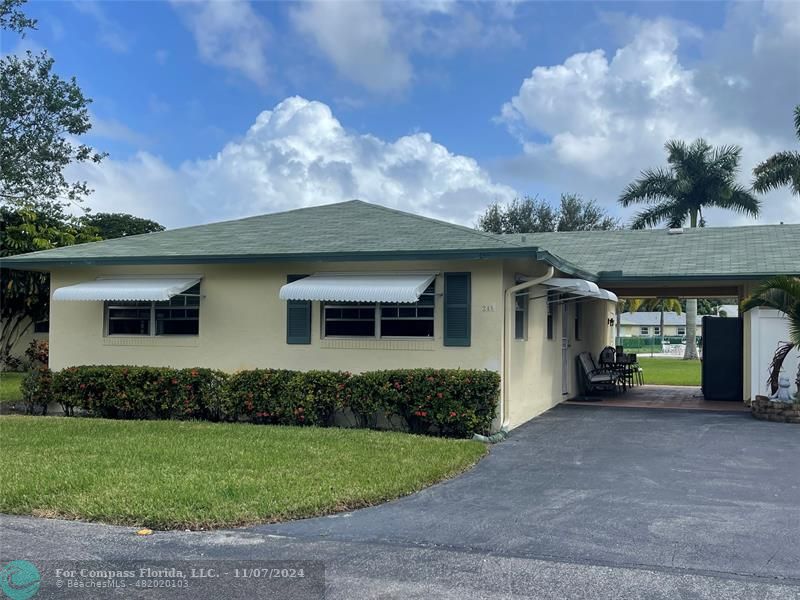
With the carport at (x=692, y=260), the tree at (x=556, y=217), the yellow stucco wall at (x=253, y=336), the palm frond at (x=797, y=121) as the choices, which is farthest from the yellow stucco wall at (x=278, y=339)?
the tree at (x=556, y=217)

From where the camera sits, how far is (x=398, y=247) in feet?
36.2

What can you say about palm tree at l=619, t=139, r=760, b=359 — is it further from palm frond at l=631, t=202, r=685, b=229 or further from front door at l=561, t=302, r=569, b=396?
front door at l=561, t=302, r=569, b=396

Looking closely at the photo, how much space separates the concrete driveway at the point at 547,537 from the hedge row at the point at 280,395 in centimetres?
170

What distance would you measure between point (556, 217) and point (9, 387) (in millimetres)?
35243


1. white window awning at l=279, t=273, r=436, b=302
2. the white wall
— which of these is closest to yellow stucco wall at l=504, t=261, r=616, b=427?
white window awning at l=279, t=273, r=436, b=302

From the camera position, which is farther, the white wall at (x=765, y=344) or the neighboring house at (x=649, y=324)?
the neighboring house at (x=649, y=324)

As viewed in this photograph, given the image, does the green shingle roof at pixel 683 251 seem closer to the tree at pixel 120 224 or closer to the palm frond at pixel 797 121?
the palm frond at pixel 797 121

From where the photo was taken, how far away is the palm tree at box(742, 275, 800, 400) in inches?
469

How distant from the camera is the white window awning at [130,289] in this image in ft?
38.4

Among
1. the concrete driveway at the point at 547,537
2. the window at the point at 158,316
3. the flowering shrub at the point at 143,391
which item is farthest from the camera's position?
the window at the point at 158,316

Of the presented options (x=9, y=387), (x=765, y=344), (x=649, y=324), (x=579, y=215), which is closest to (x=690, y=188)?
(x=579, y=215)

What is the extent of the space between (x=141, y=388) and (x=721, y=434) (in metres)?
9.17

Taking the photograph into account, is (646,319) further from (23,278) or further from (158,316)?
(158,316)

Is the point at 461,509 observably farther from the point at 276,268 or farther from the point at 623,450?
the point at 276,268
